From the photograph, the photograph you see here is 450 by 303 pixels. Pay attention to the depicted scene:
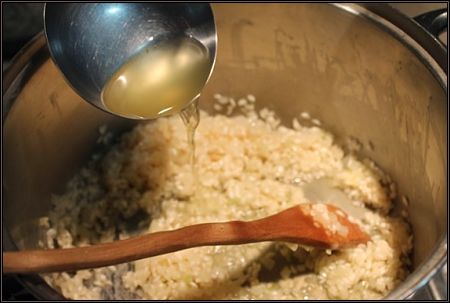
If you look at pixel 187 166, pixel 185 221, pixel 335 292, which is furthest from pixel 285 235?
pixel 187 166

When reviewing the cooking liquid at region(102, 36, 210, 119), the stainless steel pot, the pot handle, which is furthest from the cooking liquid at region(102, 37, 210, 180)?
the pot handle

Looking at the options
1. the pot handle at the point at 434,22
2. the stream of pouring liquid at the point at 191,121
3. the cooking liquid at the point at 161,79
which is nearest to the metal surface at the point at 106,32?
the cooking liquid at the point at 161,79

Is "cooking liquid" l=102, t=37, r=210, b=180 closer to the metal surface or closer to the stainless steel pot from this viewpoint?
the metal surface

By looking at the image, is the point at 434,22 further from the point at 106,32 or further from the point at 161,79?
the point at 106,32

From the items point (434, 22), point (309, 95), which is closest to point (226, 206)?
point (309, 95)

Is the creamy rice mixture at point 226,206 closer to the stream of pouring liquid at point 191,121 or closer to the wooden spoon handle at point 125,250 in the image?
the stream of pouring liquid at point 191,121
